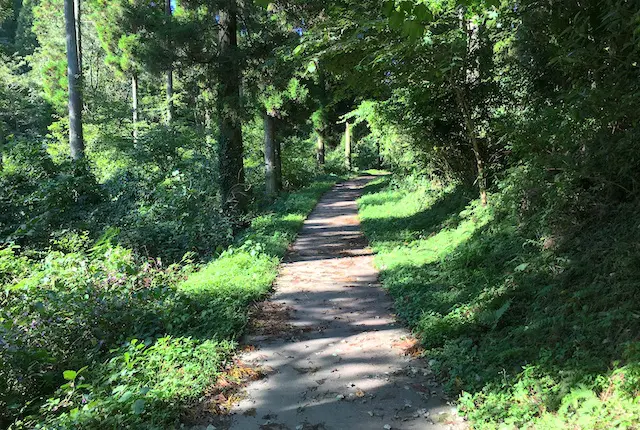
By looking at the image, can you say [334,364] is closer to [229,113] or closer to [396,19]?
[396,19]

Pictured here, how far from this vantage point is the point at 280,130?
20.4m

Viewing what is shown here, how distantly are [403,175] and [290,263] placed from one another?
6.57m

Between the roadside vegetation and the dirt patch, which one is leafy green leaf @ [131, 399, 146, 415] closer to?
the roadside vegetation

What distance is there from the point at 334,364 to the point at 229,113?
782cm

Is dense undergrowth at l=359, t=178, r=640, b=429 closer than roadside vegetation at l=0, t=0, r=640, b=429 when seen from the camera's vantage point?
Yes

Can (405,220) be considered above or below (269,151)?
below

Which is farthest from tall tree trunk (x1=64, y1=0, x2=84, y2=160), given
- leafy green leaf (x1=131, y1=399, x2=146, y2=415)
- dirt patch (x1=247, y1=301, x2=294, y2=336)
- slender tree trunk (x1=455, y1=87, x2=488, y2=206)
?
leafy green leaf (x1=131, y1=399, x2=146, y2=415)

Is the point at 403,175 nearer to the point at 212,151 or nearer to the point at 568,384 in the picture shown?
the point at 212,151

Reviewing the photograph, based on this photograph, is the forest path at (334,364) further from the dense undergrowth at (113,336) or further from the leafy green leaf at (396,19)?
the leafy green leaf at (396,19)

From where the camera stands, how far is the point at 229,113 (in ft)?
35.4

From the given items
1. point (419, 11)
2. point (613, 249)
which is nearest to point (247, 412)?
point (419, 11)

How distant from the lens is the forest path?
3537 mm

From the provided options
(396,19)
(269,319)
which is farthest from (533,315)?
(396,19)

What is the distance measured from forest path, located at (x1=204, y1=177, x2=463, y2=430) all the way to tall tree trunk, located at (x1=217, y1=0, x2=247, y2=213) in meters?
4.50
